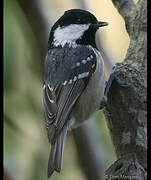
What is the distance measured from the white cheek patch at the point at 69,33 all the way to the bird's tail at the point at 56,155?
2.34 ft

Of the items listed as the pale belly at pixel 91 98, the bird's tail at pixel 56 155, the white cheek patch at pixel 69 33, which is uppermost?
the white cheek patch at pixel 69 33

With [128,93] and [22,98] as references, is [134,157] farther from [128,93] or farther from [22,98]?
[22,98]

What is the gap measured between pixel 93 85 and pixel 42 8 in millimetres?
627

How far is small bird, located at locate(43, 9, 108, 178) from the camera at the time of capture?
295cm

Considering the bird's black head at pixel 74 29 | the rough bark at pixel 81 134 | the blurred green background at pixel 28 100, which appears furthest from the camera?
the bird's black head at pixel 74 29

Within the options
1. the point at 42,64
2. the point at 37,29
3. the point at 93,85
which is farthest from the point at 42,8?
the point at 93,85

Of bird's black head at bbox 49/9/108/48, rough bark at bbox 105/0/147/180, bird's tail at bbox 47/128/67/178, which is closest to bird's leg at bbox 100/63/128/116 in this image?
rough bark at bbox 105/0/147/180

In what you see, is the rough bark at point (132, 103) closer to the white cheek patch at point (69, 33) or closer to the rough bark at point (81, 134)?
the rough bark at point (81, 134)

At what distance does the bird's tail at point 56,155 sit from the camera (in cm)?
264

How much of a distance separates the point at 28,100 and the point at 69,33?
0.58 metres

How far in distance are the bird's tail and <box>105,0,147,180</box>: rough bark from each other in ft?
1.04

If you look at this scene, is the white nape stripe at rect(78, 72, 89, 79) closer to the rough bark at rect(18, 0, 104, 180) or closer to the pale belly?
the pale belly

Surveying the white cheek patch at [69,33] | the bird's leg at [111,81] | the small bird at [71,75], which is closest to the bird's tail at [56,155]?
the small bird at [71,75]
